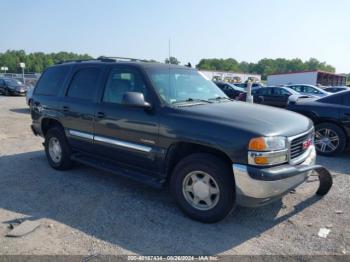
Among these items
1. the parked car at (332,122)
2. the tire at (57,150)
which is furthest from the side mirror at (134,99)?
the parked car at (332,122)

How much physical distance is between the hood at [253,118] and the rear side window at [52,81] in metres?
2.83

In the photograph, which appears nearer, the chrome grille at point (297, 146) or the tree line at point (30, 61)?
the chrome grille at point (297, 146)

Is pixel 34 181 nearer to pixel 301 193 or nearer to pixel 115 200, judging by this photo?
pixel 115 200

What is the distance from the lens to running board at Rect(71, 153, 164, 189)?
4139 millimetres

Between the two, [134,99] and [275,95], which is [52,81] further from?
[275,95]

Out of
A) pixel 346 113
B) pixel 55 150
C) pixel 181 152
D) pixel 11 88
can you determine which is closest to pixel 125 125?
pixel 181 152

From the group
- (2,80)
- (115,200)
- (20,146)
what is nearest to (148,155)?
(115,200)

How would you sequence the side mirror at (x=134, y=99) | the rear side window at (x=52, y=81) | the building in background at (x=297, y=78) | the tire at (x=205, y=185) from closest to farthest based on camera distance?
the tire at (x=205, y=185)
the side mirror at (x=134, y=99)
the rear side window at (x=52, y=81)
the building in background at (x=297, y=78)

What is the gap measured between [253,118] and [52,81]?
13.1 ft

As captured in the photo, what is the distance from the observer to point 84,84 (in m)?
Result: 5.20

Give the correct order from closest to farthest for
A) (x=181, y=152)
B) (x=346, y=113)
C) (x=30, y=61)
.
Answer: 1. (x=181, y=152)
2. (x=346, y=113)
3. (x=30, y=61)

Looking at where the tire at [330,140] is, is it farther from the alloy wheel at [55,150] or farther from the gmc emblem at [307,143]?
the alloy wheel at [55,150]

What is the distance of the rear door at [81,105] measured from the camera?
4.98 metres

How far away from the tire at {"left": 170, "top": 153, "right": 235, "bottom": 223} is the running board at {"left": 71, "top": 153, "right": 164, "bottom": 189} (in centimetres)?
26
